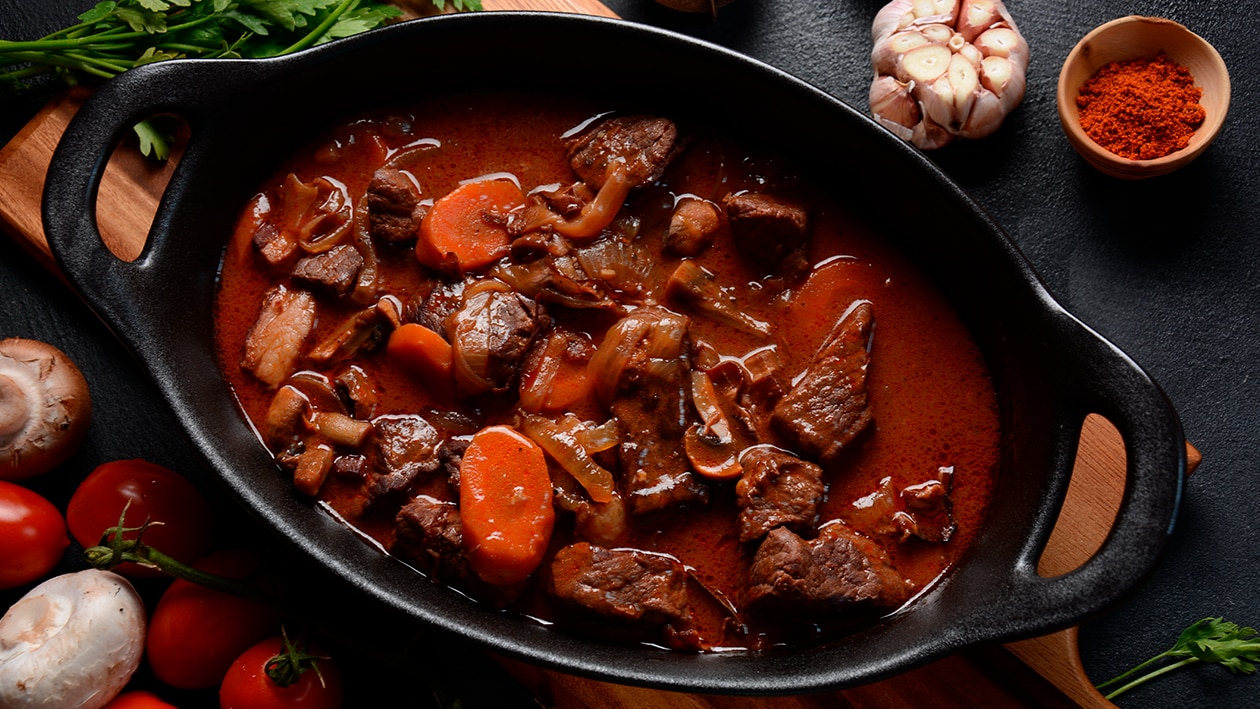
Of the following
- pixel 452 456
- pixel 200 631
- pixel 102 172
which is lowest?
pixel 200 631

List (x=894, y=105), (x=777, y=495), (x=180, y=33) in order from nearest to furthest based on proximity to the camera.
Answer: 1. (x=777, y=495)
2. (x=180, y=33)
3. (x=894, y=105)

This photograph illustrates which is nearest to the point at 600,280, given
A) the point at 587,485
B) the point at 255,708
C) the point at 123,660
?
the point at 587,485

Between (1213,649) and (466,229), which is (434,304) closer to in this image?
(466,229)

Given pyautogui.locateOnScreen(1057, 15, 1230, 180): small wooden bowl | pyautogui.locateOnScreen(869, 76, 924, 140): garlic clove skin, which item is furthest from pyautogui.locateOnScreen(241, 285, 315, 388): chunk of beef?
pyautogui.locateOnScreen(1057, 15, 1230, 180): small wooden bowl

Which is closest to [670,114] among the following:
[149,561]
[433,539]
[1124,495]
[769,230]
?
[769,230]

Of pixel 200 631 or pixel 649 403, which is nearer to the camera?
pixel 649 403

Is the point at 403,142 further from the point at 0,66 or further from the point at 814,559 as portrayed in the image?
the point at 814,559

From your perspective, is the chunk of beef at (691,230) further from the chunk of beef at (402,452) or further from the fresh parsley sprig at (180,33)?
the fresh parsley sprig at (180,33)
